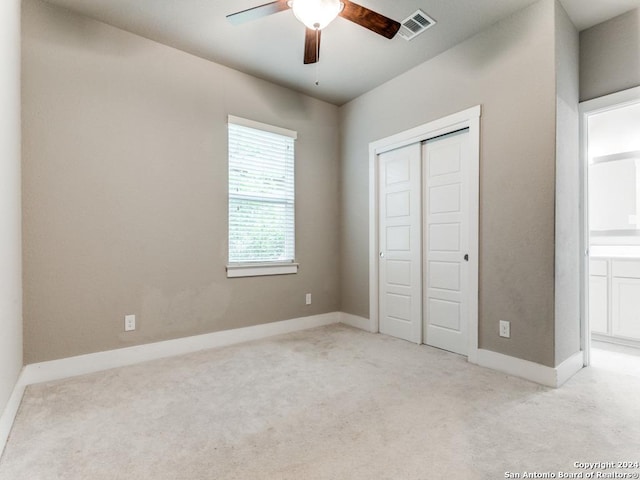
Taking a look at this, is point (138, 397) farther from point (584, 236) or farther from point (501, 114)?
point (584, 236)

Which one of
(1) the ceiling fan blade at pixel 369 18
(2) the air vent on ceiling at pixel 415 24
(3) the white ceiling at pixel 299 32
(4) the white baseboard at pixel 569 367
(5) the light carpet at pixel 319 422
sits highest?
(3) the white ceiling at pixel 299 32

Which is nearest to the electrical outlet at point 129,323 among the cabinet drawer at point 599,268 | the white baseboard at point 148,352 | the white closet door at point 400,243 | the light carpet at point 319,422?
the white baseboard at point 148,352

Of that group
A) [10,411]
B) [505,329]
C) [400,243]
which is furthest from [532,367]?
[10,411]

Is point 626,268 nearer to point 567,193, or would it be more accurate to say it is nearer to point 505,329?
point 567,193

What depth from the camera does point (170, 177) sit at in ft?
9.82

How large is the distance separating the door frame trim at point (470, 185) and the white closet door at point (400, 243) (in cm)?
7

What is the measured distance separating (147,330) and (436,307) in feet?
8.73

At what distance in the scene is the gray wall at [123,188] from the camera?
2434 mm

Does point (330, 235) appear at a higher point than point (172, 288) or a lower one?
higher

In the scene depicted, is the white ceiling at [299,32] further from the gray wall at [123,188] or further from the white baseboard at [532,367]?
the white baseboard at [532,367]

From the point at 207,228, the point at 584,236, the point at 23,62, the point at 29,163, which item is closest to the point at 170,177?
the point at 207,228

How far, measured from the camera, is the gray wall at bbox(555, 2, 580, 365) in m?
2.36

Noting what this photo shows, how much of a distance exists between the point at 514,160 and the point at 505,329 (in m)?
1.31

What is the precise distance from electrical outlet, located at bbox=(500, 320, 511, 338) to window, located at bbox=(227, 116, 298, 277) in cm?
215
